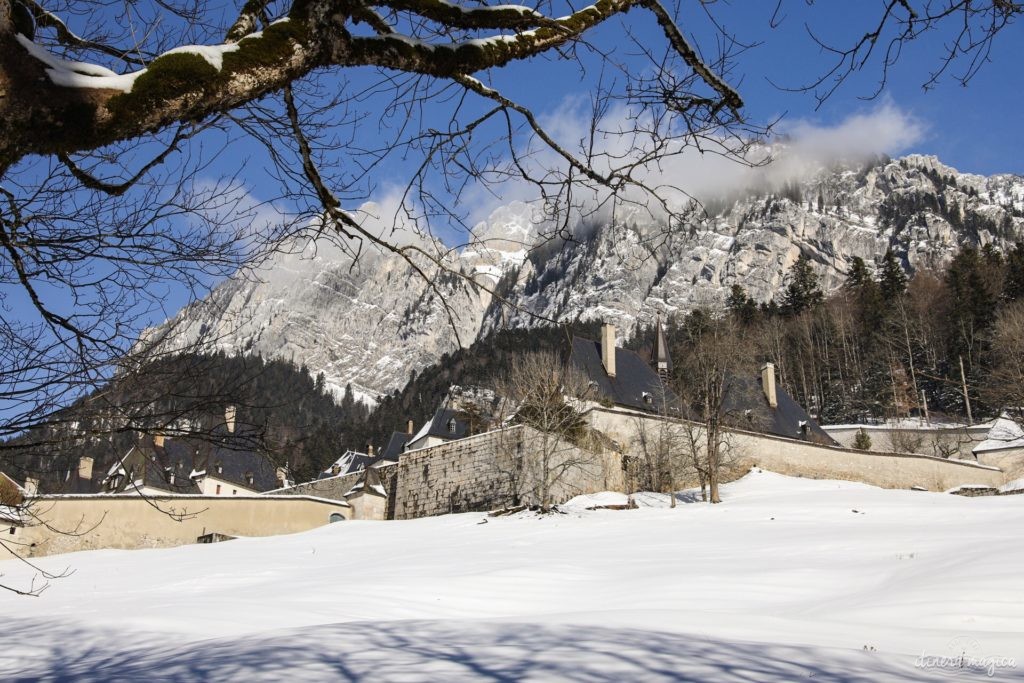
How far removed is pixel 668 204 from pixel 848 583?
19.9 feet

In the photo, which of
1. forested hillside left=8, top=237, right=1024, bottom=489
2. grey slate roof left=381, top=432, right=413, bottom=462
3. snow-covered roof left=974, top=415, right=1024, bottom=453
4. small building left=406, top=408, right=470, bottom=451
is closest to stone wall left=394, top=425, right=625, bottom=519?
forested hillside left=8, top=237, right=1024, bottom=489

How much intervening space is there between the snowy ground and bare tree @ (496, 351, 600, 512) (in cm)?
723

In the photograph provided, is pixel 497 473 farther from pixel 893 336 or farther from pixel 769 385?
pixel 893 336

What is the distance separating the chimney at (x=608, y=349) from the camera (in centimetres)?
3488

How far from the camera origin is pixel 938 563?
8.94m

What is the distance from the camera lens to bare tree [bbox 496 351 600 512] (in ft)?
83.9

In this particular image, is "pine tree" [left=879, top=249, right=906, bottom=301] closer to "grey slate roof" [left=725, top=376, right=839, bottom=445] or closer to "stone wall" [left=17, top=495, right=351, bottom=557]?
"grey slate roof" [left=725, top=376, right=839, bottom=445]

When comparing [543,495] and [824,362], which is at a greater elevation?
[824,362]

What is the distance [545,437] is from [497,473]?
2166 millimetres

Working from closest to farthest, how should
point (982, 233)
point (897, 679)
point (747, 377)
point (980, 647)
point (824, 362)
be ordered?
point (897, 679) → point (980, 647) → point (747, 377) → point (824, 362) → point (982, 233)

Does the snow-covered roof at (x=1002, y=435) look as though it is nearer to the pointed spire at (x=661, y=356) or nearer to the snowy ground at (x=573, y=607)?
the pointed spire at (x=661, y=356)

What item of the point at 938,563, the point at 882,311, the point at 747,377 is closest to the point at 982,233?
the point at 882,311

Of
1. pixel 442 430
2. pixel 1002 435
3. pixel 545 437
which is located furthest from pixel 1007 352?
pixel 442 430

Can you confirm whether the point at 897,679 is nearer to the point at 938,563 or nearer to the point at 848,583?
the point at 848,583
